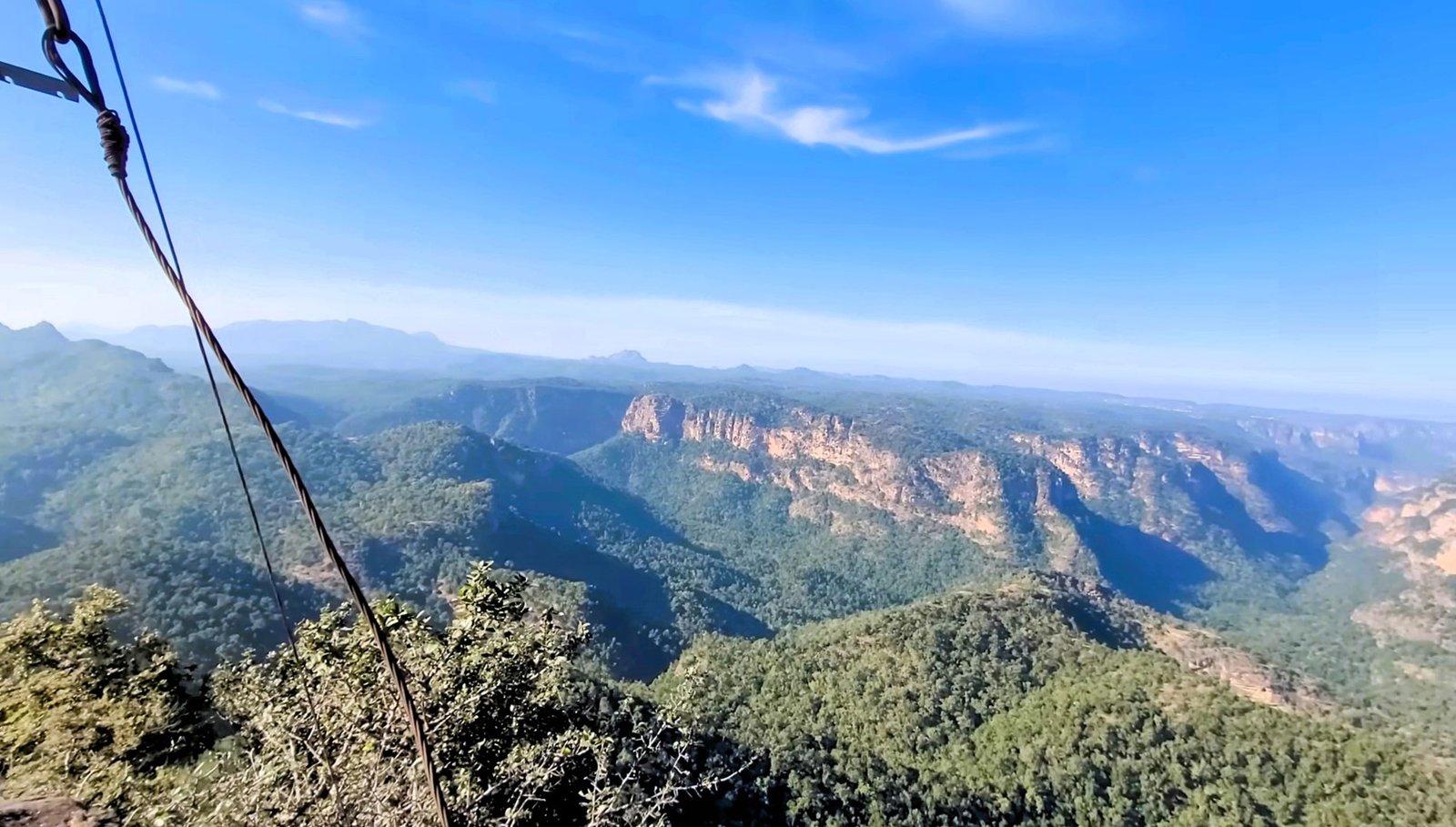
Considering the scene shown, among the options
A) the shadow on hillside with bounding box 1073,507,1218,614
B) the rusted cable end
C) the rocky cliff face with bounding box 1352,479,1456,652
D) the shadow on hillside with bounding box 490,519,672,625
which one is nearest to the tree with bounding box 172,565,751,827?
the rusted cable end

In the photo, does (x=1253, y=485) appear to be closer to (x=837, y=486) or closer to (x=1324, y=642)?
(x=1324, y=642)

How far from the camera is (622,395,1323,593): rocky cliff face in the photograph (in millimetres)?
124688

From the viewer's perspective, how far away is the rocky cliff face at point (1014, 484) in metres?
125

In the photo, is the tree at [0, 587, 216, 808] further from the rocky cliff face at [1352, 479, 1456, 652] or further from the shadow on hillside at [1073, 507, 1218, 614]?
the rocky cliff face at [1352, 479, 1456, 652]

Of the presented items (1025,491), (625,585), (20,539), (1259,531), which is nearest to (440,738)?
(625,585)

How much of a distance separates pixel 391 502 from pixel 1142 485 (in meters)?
174

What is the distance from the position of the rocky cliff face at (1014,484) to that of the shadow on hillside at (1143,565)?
26.0 inches

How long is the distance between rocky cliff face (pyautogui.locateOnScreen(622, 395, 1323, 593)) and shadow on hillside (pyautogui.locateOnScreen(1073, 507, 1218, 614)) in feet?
2.16

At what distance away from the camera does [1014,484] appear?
128875 millimetres

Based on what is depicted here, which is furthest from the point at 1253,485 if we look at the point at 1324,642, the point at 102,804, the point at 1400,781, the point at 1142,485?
the point at 102,804

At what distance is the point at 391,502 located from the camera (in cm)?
8894

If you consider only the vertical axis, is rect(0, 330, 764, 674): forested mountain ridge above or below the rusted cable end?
below

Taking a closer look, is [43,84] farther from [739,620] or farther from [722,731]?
[739,620]

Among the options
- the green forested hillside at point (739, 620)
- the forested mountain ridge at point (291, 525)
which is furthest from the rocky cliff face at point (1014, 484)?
the forested mountain ridge at point (291, 525)
